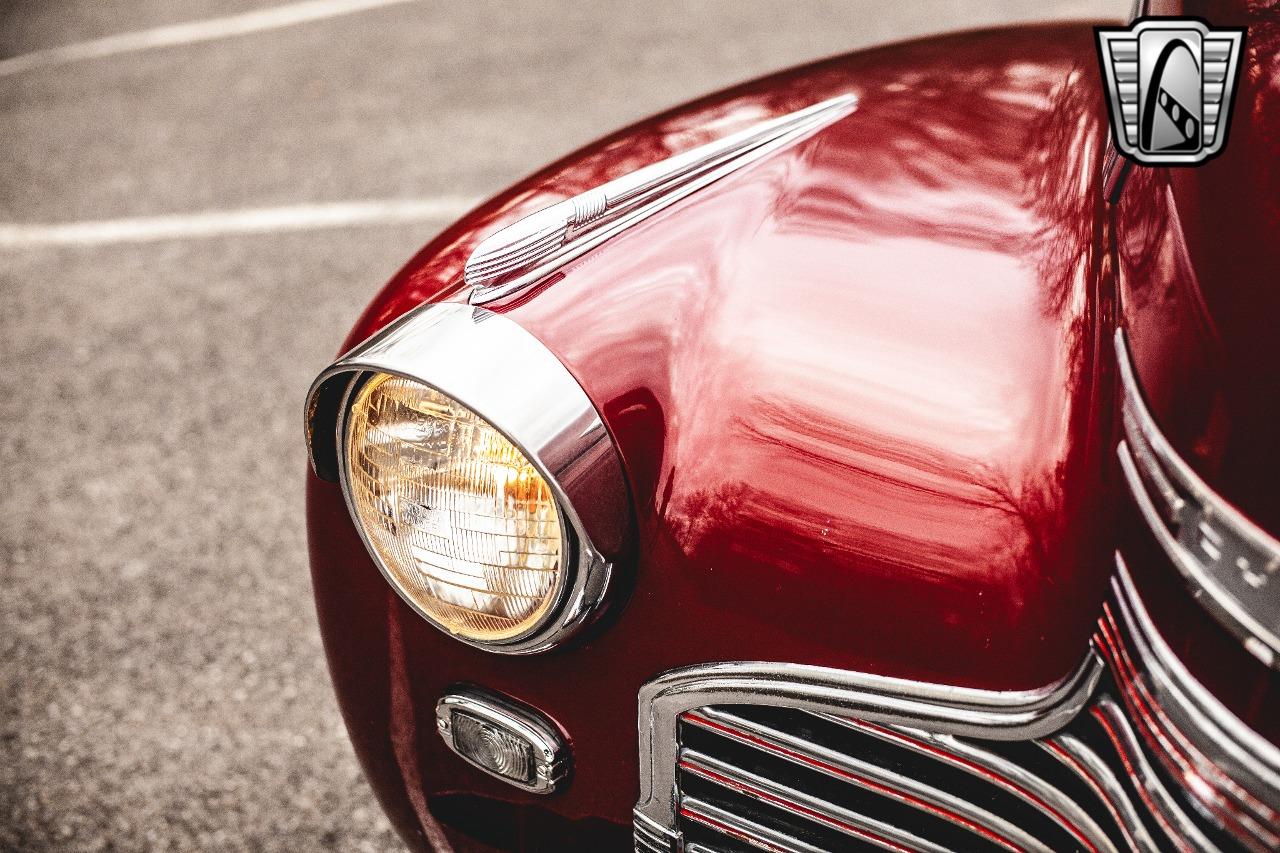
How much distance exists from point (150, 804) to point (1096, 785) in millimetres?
1801

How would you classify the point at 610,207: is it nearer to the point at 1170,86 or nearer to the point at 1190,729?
the point at 1170,86

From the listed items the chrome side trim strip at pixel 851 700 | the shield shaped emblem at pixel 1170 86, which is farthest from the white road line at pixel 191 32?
the chrome side trim strip at pixel 851 700

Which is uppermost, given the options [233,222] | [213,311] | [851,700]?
[233,222]

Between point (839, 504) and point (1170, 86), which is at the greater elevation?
point (1170, 86)

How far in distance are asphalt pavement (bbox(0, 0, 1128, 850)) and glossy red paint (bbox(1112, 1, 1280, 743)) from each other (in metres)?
1.58

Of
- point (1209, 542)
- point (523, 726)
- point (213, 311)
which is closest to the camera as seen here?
point (1209, 542)

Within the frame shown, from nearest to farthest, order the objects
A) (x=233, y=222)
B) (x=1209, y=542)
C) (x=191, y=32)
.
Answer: (x=1209, y=542) < (x=233, y=222) < (x=191, y=32)

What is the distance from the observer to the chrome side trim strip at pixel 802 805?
3.70ft

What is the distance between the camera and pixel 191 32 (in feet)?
18.8

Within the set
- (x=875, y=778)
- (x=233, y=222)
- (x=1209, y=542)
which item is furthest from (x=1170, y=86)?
(x=233, y=222)

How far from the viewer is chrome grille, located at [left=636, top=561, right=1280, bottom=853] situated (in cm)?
93

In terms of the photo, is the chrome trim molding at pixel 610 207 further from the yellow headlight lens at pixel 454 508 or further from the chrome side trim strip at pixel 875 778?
the chrome side trim strip at pixel 875 778

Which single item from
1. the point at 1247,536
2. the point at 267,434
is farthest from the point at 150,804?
the point at 1247,536

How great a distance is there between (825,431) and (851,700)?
0.27 m
